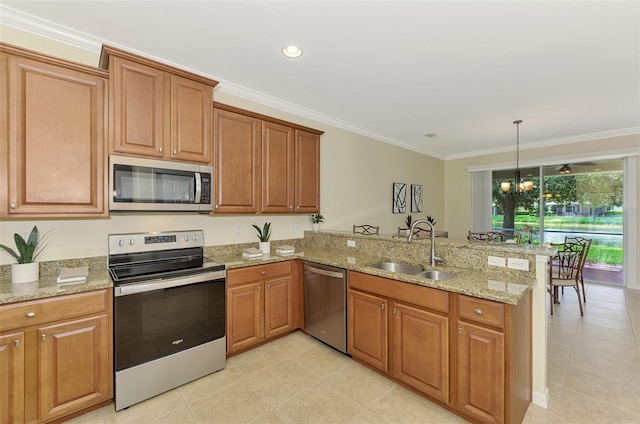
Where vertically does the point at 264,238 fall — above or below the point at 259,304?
above

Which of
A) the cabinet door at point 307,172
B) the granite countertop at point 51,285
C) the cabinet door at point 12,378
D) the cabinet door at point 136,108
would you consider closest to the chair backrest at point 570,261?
the cabinet door at point 307,172

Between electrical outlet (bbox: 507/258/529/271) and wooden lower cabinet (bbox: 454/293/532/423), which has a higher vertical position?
electrical outlet (bbox: 507/258/529/271)

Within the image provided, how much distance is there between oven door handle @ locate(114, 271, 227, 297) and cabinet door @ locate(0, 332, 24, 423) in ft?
1.73

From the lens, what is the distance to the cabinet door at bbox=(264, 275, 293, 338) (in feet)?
9.41

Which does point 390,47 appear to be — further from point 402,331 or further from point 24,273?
point 24,273

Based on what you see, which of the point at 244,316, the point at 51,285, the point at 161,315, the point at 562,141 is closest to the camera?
the point at 51,285

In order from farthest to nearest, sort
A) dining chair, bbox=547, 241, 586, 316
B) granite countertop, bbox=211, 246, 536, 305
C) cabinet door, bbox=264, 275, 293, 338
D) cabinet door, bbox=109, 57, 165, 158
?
dining chair, bbox=547, 241, 586, 316 < cabinet door, bbox=264, 275, 293, 338 < cabinet door, bbox=109, 57, 165, 158 < granite countertop, bbox=211, 246, 536, 305

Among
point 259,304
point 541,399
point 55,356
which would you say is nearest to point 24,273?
point 55,356

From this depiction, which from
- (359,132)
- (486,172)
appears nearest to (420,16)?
(359,132)

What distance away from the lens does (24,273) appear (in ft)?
6.18

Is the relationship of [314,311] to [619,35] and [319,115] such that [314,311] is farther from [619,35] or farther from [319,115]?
[619,35]

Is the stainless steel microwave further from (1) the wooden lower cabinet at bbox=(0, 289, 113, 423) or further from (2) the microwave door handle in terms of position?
(1) the wooden lower cabinet at bbox=(0, 289, 113, 423)

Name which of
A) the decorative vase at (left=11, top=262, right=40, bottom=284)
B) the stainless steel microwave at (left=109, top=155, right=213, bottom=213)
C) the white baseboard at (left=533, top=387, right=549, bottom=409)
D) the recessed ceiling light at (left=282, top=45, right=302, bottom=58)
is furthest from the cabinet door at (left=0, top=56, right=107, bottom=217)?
the white baseboard at (left=533, top=387, right=549, bottom=409)

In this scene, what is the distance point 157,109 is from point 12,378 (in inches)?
78.5
